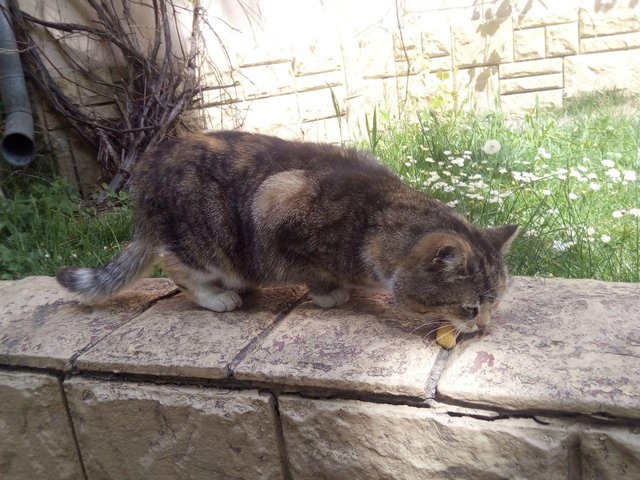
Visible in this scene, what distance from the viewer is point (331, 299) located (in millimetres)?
2318

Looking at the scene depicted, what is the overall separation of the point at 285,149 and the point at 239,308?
627 millimetres

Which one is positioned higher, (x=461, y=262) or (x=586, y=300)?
(x=461, y=262)

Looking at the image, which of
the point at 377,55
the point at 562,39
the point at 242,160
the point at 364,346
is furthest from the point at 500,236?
the point at 562,39

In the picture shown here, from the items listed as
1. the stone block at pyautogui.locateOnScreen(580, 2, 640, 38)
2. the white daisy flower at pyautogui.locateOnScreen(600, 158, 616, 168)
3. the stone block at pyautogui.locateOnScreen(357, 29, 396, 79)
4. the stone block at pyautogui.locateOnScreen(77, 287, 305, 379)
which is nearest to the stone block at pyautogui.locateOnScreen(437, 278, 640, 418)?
the stone block at pyautogui.locateOnScreen(77, 287, 305, 379)

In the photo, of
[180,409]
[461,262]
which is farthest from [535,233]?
[180,409]

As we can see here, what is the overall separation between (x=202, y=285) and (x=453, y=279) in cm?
97

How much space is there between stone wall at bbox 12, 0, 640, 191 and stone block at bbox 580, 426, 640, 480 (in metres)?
3.48

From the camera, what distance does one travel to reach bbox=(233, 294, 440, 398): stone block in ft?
5.93

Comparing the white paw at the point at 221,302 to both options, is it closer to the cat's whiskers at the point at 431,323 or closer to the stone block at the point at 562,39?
the cat's whiskers at the point at 431,323

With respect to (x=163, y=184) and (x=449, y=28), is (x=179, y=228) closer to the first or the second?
(x=163, y=184)

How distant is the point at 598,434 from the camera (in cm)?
159

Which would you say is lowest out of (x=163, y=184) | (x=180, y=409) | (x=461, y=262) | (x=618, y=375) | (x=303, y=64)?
(x=180, y=409)

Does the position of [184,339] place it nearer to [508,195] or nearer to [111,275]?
[111,275]

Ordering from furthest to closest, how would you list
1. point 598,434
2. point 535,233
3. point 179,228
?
point 535,233 < point 179,228 < point 598,434
